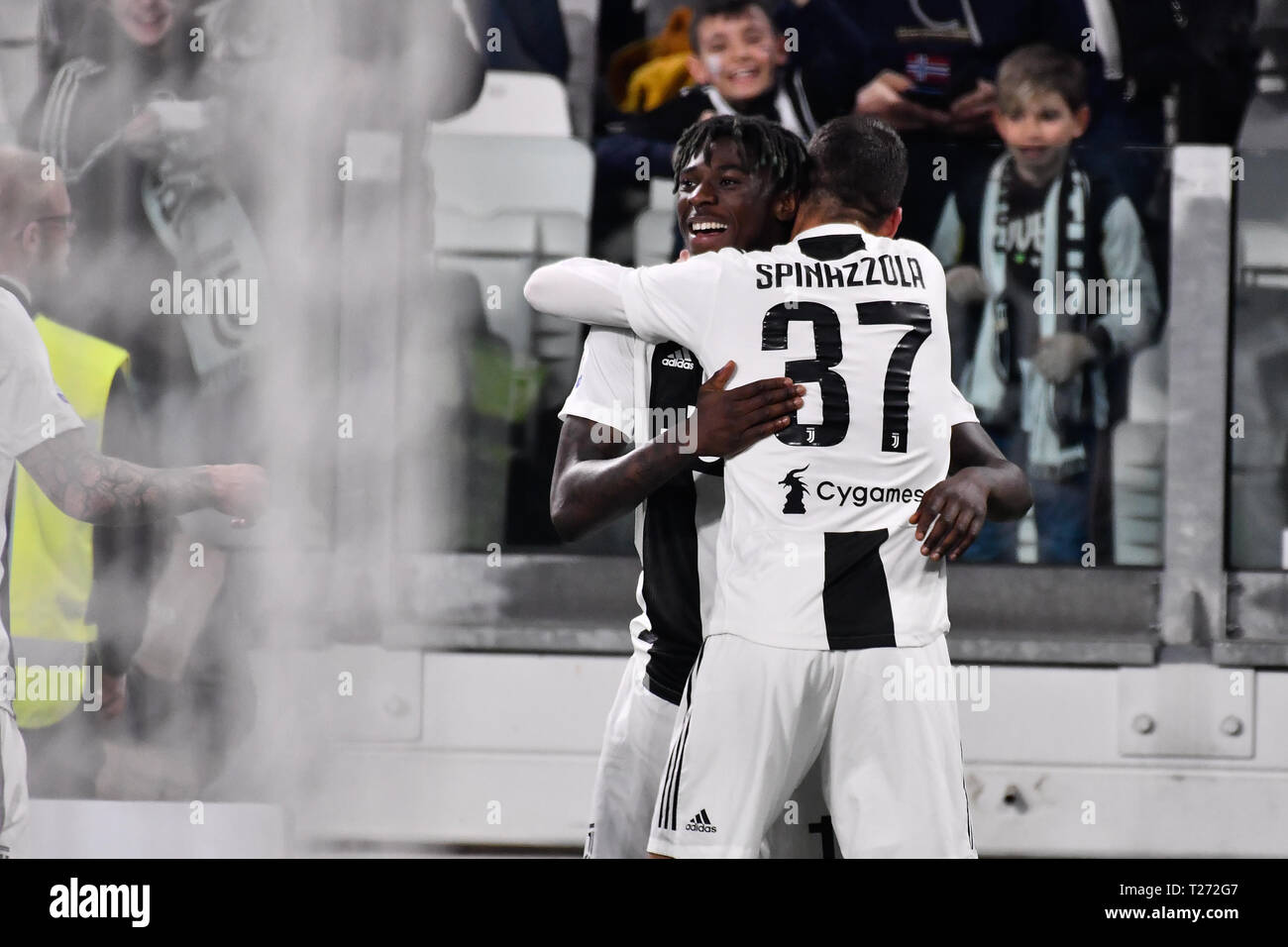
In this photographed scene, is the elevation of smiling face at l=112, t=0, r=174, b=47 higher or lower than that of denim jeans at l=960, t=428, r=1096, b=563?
higher

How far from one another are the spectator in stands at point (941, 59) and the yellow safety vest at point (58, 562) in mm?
2005

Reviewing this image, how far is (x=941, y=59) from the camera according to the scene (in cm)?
323

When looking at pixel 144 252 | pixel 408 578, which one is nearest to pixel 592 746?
pixel 408 578

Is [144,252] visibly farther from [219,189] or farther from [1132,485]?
[1132,485]

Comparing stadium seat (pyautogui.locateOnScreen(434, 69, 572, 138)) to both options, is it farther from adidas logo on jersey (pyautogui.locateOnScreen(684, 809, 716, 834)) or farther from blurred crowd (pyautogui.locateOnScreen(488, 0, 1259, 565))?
adidas logo on jersey (pyautogui.locateOnScreen(684, 809, 716, 834))

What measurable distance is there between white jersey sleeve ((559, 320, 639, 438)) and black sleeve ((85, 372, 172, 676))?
168 cm

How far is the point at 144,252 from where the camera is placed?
10.3 ft

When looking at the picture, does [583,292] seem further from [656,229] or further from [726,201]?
[656,229]

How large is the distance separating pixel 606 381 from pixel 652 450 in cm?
21

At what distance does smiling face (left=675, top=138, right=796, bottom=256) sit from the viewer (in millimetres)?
1852

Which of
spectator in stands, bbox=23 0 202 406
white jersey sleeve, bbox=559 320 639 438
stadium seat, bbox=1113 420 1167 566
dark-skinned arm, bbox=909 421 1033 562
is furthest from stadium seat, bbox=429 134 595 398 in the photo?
dark-skinned arm, bbox=909 421 1033 562

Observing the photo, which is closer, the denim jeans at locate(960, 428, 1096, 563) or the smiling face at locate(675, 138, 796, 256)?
the smiling face at locate(675, 138, 796, 256)
